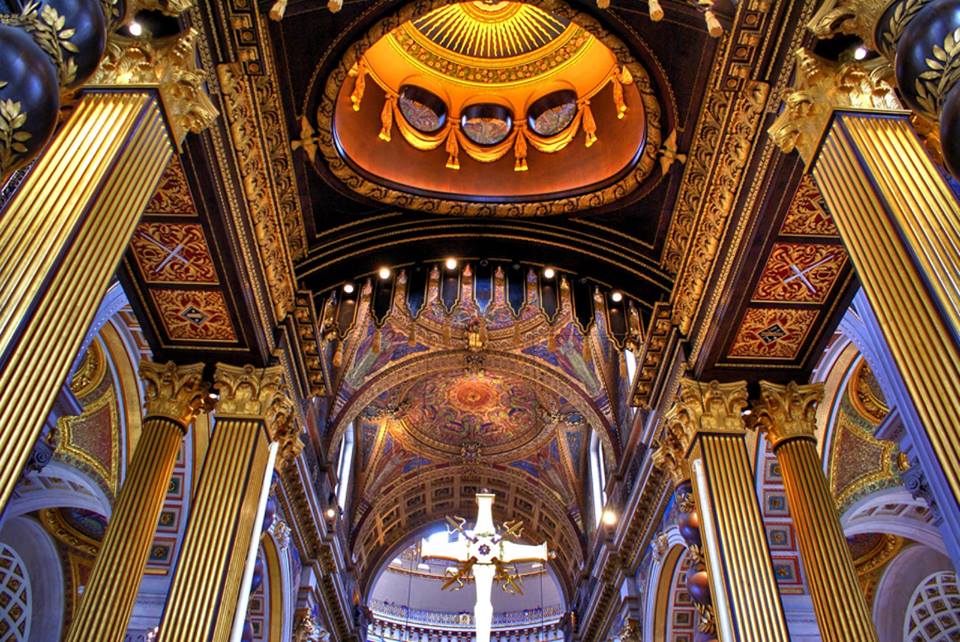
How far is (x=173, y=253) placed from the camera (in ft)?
24.4

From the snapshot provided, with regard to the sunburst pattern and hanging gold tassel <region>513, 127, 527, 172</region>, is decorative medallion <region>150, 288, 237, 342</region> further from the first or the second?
the sunburst pattern

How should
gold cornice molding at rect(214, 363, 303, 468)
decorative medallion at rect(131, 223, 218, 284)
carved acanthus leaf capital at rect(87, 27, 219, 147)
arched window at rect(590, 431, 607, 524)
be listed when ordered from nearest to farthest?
carved acanthus leaf capital at rect(87, 27, 219, 147) < decorative medallion at rect(131, 223, 218, 284) < gold cornice molding at rect(214, 363, 303, 468) < arched window at rect(590, 431, 607, 524)

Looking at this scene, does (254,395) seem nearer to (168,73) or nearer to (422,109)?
(168,73)

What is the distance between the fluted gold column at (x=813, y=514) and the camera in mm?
6688

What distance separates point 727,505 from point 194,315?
5781 millimetres

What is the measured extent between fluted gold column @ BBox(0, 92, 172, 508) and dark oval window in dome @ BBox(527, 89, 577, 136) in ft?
20.3

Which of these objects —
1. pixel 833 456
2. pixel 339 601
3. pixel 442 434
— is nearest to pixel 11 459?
pixel 833 456

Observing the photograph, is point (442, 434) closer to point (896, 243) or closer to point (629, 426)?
point (629, 426)

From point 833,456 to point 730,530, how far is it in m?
4.39

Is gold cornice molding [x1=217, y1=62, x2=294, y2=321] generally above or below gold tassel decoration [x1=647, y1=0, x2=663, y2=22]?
below

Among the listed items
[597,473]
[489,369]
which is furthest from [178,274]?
[597,473]

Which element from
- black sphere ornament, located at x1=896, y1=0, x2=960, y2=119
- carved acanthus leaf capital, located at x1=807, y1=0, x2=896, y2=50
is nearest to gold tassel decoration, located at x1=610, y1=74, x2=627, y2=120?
carved acanthus leaf capital, located at x1=807, y1=0, x2=896, y2=50

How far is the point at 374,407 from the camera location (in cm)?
1812

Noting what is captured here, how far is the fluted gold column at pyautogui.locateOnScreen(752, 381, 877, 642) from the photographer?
669 cm
